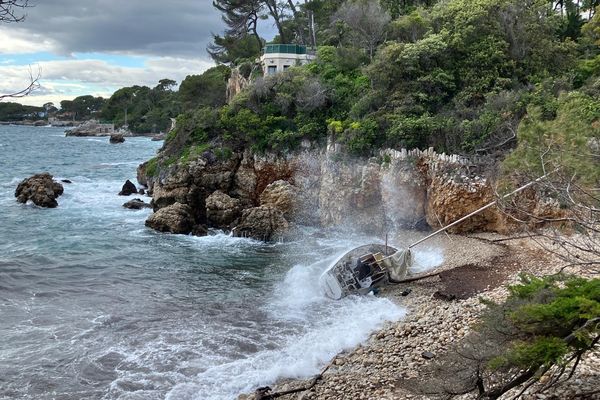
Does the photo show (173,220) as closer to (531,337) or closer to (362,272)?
(362,272)

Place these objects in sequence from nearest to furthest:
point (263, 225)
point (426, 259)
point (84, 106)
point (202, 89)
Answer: point (426, 259)
point (263, 225)
point (202, 89)
point (84, 106)

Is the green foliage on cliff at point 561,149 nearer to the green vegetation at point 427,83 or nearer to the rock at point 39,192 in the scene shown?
the green vegetation at point 427,83

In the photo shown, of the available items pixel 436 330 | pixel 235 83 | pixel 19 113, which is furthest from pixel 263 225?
pixel 19 113

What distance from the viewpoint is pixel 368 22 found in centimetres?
3575

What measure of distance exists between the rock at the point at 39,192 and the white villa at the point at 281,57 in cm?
1900

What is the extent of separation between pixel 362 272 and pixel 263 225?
9.52 meters

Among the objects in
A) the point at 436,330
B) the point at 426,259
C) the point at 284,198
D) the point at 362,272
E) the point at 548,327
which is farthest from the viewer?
the point at 284,198

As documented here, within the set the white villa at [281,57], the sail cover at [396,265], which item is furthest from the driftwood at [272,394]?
the white villa at [281,57]

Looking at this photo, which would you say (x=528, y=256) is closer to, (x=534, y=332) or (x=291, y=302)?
(x=291, y=302)

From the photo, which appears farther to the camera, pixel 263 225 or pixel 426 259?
pixel 263 225

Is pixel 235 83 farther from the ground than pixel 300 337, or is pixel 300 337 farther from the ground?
pixel 235 83

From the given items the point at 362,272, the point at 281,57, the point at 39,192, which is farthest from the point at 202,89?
the point at 362,272

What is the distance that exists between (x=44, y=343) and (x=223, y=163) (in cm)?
1847

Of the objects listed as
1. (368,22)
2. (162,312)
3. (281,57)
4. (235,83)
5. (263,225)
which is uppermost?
(368,22)
